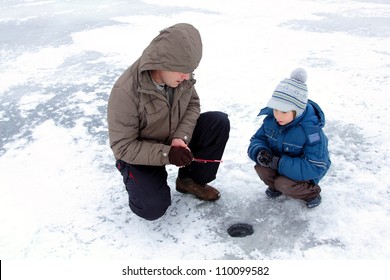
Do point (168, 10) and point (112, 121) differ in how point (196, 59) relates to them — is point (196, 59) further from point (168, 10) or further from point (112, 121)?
point (168, 10)

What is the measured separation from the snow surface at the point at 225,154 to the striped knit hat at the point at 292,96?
792 mm

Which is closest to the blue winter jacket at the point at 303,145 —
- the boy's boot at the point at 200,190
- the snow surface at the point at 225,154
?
the snow surface at the point at 225,154

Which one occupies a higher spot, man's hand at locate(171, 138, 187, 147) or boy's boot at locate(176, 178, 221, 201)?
man's hand at locate(171, 138, 187, 147)

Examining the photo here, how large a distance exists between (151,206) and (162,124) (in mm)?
586

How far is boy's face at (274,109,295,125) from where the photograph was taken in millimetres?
2328

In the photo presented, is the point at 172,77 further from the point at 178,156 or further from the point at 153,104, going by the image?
the point at 178,156

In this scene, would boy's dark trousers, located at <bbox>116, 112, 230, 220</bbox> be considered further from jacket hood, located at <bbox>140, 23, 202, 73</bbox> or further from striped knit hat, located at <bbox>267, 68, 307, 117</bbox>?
jacket hood, located at <bbox>140, 23, 202, 73</bbox>

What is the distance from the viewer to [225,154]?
331cm

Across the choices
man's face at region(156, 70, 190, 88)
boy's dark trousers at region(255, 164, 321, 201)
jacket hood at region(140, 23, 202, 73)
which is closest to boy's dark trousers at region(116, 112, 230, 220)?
boy's dark trousers at region(255, 164, 321, 201)

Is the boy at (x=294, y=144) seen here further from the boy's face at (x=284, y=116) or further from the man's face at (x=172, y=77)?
the man's face at (x=172, y=77)

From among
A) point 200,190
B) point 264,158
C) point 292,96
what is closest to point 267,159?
point 264,158

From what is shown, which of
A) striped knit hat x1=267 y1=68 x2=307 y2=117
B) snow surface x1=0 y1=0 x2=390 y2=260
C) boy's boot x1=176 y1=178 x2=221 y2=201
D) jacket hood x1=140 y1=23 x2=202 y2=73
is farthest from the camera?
boy's boot x1=176 y1=178 x2=221 y2=201

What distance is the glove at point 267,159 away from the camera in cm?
Answer: 247

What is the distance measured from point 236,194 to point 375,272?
1.10 metres
